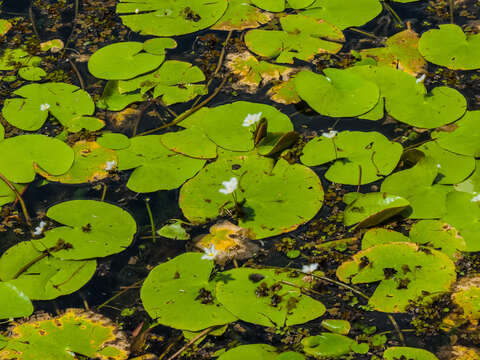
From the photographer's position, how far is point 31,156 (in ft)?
12.0

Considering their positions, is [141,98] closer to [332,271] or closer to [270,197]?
[270,197]

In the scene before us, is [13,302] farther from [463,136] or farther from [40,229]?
[463,136]

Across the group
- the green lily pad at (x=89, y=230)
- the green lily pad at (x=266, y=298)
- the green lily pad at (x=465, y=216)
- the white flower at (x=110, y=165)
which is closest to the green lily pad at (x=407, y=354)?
the green lily pad at (x=266, y=298)

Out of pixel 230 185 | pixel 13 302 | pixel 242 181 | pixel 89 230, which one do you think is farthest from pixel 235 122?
pixel 13 302

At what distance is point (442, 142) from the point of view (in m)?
3.60

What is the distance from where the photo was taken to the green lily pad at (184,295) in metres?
2.82

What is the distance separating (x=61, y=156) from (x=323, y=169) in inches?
71.4

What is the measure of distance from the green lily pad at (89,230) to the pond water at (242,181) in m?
0.01

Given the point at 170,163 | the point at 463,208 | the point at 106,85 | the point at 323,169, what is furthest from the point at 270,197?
the point at 106,85

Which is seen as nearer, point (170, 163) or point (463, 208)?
point (463, 208)

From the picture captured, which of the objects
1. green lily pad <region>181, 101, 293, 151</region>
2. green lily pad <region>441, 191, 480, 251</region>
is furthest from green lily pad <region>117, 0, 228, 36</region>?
green lily pad <region>441, 191, 480, 251</region>

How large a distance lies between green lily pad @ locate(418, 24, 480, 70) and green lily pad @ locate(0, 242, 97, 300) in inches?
121

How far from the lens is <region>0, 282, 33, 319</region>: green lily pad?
293 centimetres

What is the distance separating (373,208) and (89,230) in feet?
5.70
